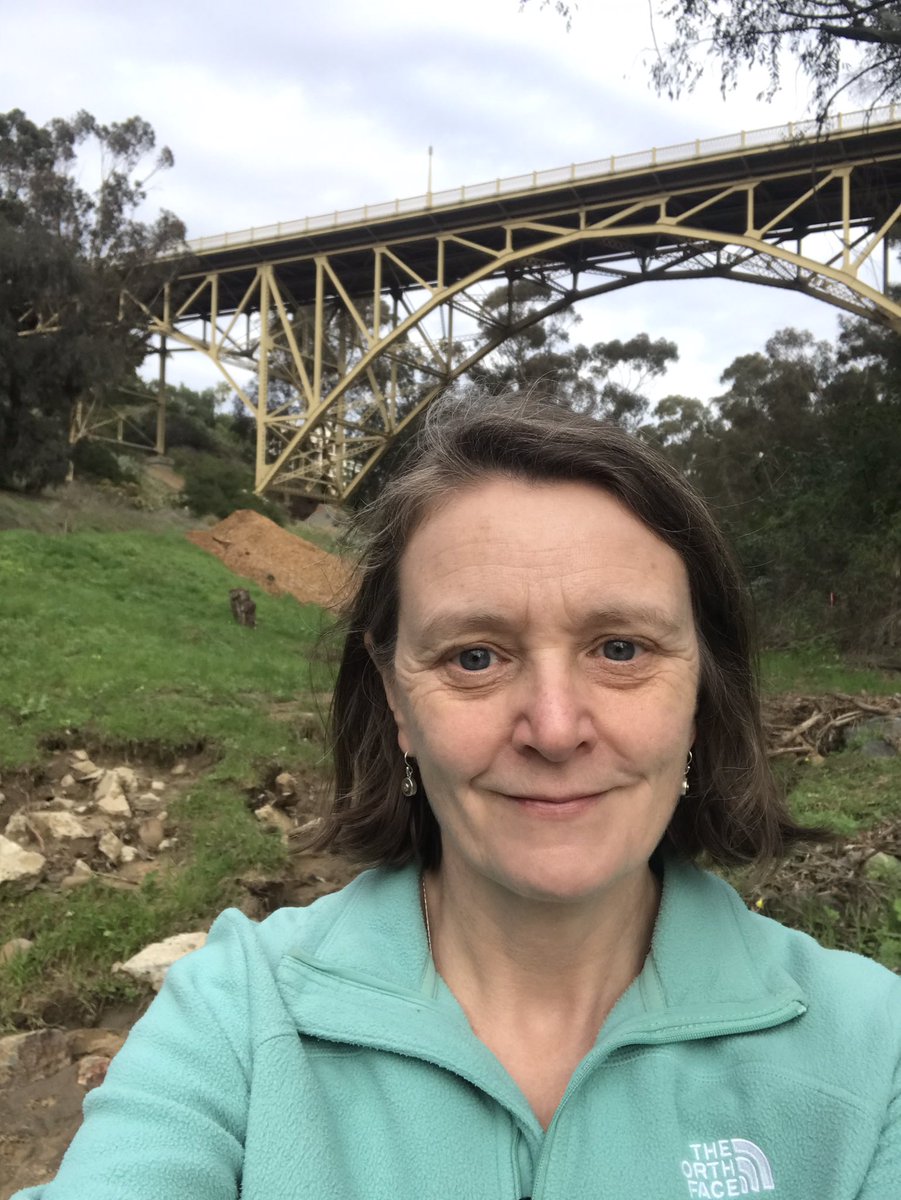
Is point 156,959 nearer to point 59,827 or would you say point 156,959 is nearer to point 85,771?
point 59,827

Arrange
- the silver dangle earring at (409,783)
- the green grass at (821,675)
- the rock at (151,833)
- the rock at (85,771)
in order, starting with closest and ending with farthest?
the silver dangle earring at (409,783) < the rock at (151,833) < the rock at (85,771) < the green grass at (821,675)

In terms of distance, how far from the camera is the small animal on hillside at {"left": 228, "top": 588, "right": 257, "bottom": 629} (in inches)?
510

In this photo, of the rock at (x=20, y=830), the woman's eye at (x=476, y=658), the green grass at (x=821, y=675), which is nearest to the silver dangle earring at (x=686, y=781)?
the woman's eye at (x=476, y=658)

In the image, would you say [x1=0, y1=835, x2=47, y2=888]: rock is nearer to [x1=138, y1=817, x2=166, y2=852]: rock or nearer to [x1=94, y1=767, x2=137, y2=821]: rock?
[x1=138, y1=817, x2=166, y2=852]: rock

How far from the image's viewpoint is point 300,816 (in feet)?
18.6

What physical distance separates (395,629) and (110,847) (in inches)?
152

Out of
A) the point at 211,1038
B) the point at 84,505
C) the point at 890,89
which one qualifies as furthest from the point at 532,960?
the point at 84,505

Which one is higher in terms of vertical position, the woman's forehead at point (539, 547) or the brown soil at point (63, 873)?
the woman's forehead at point (539, 547)

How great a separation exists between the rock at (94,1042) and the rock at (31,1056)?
0.11ft

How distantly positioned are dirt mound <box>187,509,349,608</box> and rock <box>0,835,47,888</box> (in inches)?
→ 551

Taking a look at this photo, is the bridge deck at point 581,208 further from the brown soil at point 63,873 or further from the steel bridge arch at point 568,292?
the brown soil at point 63,873

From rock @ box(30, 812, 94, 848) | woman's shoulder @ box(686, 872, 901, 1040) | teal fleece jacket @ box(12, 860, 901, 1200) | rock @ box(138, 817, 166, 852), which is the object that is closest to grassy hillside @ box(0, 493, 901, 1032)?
rock @ box(138, 817, 166, 852)

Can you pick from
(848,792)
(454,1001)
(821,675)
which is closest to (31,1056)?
(454,1001)

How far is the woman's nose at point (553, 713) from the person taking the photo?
119 cm
